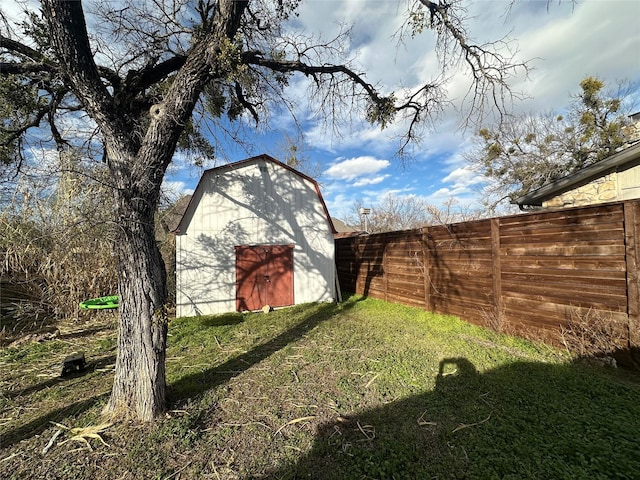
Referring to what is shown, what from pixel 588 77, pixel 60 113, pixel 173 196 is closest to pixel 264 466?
pixel 60 113

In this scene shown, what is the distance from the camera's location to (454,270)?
563 centimetres

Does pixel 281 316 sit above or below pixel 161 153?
below

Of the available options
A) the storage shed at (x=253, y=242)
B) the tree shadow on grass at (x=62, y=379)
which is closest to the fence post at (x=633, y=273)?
the storage shed at (x=253, y=242)

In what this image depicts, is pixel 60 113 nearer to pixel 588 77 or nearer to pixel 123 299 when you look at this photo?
pixel 123 299

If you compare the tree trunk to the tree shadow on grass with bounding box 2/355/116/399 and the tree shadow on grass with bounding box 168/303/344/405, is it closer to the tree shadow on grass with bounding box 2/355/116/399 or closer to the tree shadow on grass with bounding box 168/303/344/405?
the tree shadow on grass with bounding box 168/303/344/405

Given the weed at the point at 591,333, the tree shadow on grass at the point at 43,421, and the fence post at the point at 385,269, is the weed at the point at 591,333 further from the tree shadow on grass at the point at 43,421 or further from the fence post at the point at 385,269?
the tree shadow on grass at the point at 43,421

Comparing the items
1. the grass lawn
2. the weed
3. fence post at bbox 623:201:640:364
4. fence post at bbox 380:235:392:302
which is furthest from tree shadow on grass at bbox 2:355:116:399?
fence post at bbox 623:201:640:364

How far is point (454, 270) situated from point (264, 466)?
4.97m

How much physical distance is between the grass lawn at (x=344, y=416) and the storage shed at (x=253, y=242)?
9.38 feet

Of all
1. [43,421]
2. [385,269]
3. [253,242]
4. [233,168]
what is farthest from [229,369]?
[233,168]

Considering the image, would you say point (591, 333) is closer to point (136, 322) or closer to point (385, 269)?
point (385, 269)

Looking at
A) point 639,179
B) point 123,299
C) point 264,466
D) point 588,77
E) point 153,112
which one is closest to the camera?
point 264,466

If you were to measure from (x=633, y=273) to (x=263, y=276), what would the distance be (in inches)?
284

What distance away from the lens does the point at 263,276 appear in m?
7.83
